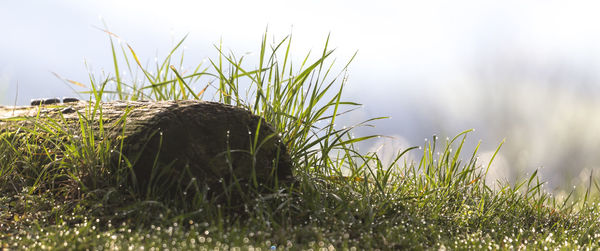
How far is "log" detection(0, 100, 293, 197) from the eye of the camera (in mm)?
2600

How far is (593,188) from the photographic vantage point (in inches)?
165

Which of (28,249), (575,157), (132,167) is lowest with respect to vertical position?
(28,249)

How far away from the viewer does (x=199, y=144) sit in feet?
8.65

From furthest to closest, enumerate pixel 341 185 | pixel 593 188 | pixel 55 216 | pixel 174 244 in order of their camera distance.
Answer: pixel 593 188 < pixel 341 185 < pixel 55 216 < pixel 174 244

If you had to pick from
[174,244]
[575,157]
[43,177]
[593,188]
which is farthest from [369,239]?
[575,157]

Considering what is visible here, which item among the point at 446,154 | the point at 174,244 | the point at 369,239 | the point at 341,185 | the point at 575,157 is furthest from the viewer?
the point at 575,157

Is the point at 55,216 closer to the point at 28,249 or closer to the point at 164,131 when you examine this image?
the point at 28,249

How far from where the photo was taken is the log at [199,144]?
8.53 feet

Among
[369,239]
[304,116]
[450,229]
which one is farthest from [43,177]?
[450,229]

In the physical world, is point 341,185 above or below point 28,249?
above

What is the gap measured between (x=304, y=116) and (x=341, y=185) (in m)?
0.49

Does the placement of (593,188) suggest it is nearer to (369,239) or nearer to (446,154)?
Answer: (446,154)

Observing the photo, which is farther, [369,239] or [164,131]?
[164,131]

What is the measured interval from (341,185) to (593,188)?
2487 mm
